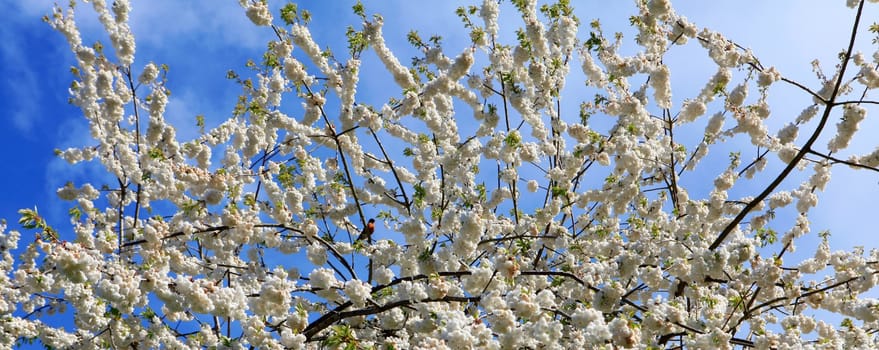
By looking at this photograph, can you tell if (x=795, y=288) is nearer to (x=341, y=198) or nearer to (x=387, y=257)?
(x=387, y=257)

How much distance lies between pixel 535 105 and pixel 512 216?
1.61 metres

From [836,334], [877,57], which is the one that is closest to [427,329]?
[836,334]

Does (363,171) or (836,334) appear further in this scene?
(363,171)

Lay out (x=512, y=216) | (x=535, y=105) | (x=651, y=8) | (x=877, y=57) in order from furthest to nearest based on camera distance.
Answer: (x=512, y=216)
(x=535, y=105)
(x=651, y=8)
(x=877, y=57)

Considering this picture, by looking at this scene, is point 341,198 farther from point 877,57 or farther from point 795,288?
point 877,57

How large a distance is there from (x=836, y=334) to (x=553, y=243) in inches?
115

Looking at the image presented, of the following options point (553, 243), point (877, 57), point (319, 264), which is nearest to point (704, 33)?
point (877, 57)

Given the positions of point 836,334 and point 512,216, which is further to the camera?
point 512,216

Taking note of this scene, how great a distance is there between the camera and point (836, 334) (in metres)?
7.09


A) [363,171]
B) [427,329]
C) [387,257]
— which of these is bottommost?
[427,329]

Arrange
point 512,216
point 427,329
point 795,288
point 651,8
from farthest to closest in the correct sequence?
point 512,216 → point 651,8 → point 795,288 → point 427,329

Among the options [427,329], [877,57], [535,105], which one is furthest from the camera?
[535,105]

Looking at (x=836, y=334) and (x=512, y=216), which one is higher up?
(x=512, y=216)

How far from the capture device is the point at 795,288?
22.7 feet
